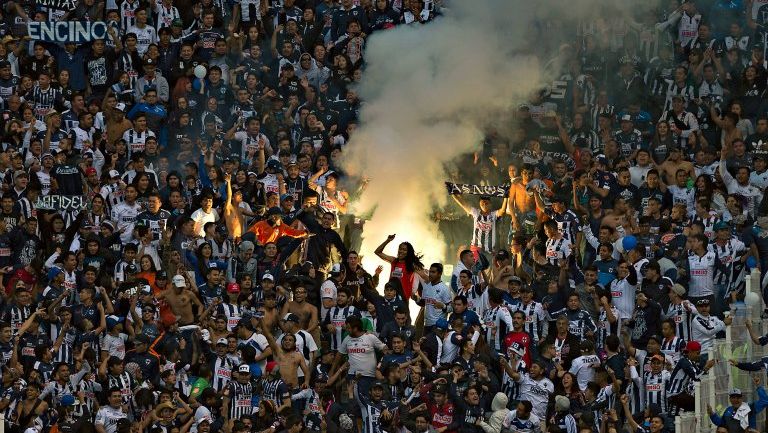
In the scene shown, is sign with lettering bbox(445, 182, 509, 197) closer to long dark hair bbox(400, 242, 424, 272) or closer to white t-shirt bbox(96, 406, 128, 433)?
long dark hair bbox(400, 242, 424, 272)

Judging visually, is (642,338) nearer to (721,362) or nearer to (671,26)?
(721,362)

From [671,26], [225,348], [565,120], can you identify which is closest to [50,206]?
[225,348]

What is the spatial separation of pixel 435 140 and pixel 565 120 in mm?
1927

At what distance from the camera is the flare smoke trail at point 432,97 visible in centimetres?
3158

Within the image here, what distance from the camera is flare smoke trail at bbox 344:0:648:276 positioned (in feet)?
104

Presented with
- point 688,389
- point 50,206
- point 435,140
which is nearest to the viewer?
point 688,389

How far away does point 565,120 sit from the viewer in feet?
108

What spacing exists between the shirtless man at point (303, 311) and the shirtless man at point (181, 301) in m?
1.07

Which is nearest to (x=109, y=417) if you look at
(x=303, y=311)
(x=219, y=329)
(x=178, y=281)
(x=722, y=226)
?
(x=219, y=329)

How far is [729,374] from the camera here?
89.1 feet

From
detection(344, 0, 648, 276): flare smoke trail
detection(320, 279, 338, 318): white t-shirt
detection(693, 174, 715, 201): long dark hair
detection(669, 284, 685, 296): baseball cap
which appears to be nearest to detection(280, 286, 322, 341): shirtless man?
detection(320, 279, 338, 318): white t-shirt

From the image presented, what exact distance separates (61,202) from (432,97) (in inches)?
224

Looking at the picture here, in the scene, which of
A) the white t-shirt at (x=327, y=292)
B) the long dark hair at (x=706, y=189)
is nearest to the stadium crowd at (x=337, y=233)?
the white t-shirt at (x=327, y=292)

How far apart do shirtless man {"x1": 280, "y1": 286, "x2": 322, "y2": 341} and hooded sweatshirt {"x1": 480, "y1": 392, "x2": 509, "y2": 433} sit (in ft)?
8.80
